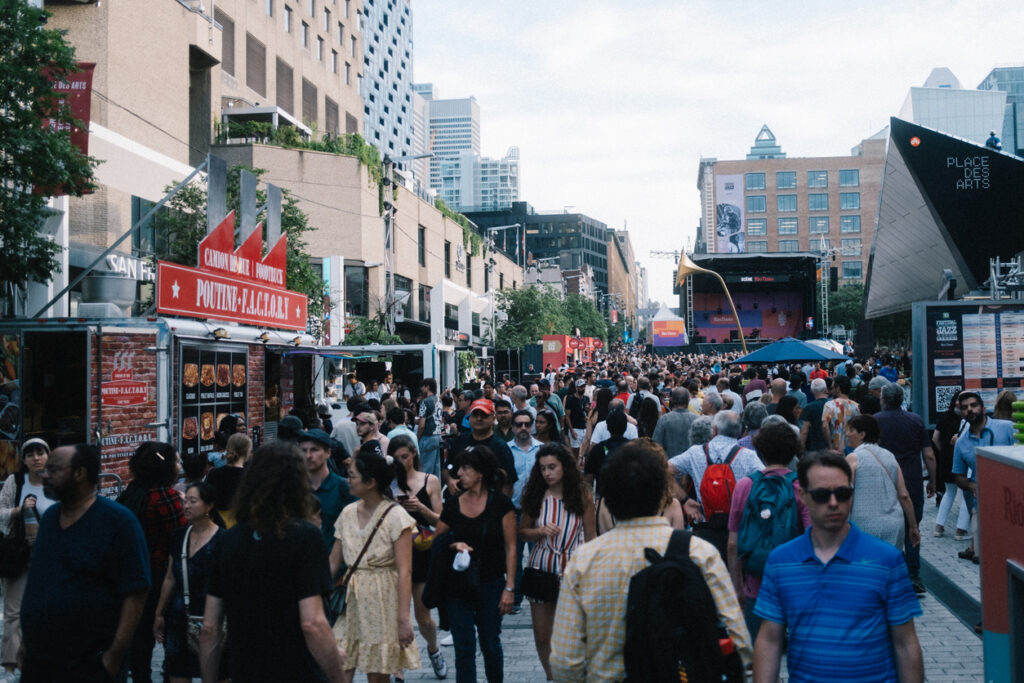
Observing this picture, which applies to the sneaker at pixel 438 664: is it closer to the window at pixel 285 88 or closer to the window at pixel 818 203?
the window at pixel 285 88

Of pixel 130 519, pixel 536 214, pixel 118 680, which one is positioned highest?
pixel 536 214

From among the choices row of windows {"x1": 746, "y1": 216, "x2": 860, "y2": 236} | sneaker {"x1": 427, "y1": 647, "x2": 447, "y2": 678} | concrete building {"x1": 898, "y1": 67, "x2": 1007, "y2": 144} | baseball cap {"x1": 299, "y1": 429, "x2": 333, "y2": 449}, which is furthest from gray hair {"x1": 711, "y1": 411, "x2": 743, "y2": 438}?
concrete building {"x1": 898, "y1": 67, "x2": 1007, "y2": 144}

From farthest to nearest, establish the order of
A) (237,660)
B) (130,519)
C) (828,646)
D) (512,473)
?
(512,473) < (130,519) < (237,660) < (828,646)

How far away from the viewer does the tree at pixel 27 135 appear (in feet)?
37.2

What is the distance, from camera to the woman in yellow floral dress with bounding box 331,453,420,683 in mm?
4738

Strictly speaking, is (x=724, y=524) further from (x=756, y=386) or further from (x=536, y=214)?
(x=536, y=214)

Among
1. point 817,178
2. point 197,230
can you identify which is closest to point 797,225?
point 817,178

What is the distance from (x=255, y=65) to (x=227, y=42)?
2.59 metres

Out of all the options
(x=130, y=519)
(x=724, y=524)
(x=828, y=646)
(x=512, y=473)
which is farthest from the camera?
(x=512, y=473)

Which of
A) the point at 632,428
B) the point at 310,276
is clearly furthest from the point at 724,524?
the point at 310,276

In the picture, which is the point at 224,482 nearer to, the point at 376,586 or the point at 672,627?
the point at 376,586

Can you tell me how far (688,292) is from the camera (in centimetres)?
4772

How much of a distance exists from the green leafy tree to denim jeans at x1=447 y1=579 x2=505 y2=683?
17.3 m

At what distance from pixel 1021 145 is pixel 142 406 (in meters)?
137
